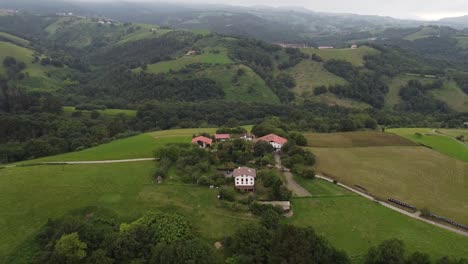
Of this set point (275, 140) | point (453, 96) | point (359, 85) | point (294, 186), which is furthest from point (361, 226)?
point (453, 96)

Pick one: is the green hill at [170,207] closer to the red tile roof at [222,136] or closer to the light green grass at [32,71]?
the red tile roof at [222,136]

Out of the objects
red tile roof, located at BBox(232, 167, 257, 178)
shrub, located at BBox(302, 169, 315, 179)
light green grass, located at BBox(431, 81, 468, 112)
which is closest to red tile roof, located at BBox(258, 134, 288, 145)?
shrub, located at BBox(302, 169, 315, 179)

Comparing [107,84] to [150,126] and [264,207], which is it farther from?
[264,207]

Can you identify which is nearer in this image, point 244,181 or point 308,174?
point 244,181

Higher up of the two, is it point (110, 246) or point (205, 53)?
point (205, 53)

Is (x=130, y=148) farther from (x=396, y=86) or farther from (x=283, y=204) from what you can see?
(x=396, y=86)

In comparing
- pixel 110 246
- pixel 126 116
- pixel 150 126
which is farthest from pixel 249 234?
pixel 126 116

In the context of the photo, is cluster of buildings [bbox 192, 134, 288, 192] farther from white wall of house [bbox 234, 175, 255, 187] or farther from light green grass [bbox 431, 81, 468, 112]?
light green grass [bbox 431, 81, 468, 112]
